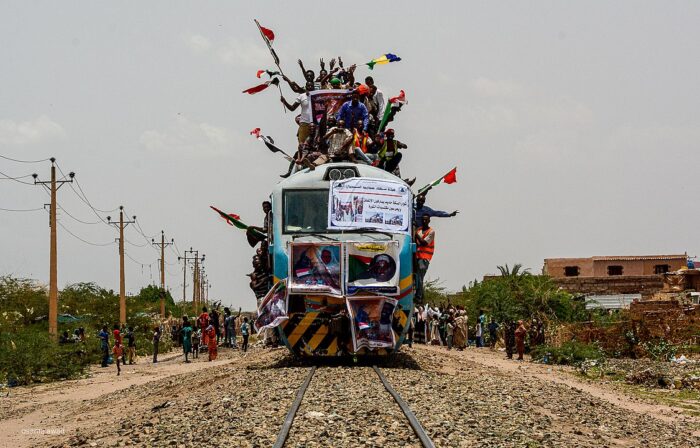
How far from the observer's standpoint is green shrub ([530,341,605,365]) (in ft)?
81.1

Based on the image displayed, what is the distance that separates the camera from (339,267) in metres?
15.7

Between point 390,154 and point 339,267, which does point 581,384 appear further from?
point 339,267

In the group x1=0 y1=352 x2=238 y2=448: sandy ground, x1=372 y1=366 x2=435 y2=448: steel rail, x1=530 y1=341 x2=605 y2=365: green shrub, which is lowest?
x1=0 y1=352 x2=238 y2=448: sandy ground

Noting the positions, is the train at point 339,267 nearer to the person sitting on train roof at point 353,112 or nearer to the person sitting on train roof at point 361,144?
the person sitting on train roof at point 361,144

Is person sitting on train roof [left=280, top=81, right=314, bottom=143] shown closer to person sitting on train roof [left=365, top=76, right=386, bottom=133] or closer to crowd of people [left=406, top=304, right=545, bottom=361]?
person sitting on train roof [left=365, top=76, right=386, bottom=133]

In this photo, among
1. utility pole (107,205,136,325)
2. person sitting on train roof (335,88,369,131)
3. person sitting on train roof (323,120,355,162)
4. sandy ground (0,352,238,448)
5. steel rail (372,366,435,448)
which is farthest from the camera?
utility pole (107,205,136,325)

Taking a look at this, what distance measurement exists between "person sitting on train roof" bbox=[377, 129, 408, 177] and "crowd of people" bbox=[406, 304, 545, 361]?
785cm

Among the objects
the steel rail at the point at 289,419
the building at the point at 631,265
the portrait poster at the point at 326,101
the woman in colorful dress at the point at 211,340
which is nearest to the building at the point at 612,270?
the building at the point at 631,265

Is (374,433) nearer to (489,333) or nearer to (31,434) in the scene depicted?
(31,434)

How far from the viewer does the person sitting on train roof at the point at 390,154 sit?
63.5ft

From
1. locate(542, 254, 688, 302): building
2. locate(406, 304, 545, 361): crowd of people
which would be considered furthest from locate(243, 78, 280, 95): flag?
locate(542, 254, 688, 302): building

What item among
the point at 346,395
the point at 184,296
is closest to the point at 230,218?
the point at 346,395

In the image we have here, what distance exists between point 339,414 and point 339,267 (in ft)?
18.2

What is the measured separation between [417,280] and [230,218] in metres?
4.29
